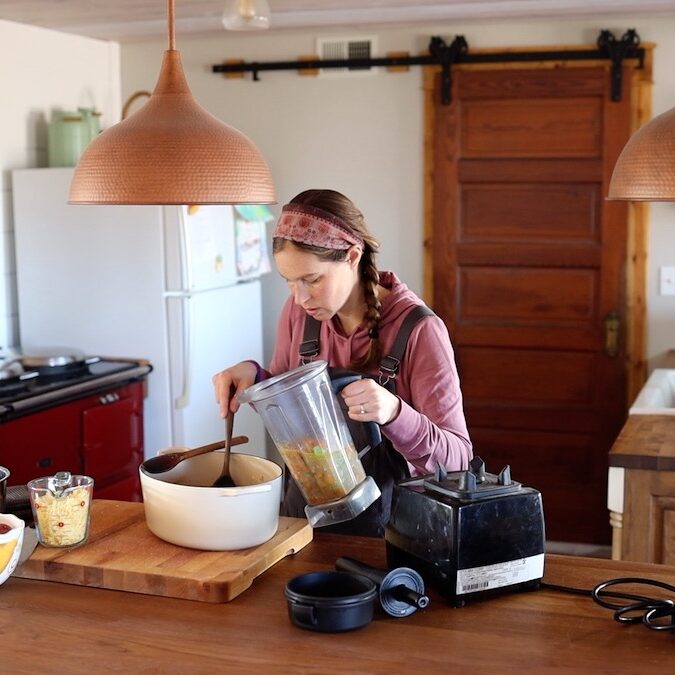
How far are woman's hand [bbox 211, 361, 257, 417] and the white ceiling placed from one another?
2.15 meters

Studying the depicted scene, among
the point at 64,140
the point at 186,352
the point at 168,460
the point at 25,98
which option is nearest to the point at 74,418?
the point at 186,352

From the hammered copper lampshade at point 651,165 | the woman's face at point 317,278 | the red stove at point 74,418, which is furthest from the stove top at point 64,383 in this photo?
the hammered copper lampshade at point 651,165

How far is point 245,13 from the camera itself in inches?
129

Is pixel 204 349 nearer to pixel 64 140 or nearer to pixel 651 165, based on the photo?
pixel 64 140

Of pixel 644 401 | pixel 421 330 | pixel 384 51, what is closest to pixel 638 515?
pixel 644 401

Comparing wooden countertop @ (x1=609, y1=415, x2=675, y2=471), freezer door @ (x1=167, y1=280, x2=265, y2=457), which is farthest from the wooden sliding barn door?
wooden countertop @ (x1=609, y1=415, x2=675, y2=471)

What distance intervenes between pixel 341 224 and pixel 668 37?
2726mm

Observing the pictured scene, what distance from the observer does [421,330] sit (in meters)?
2.28

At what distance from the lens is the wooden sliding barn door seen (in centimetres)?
454

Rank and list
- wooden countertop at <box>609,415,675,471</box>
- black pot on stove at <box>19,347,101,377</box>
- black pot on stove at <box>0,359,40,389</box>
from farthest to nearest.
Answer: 1. black pot on stove at <box>19,347,101,377</box>
2. black pot on stove at <box>0,359,40,389</box>
3. wooden countertop at <box>609,415,675,471</box>

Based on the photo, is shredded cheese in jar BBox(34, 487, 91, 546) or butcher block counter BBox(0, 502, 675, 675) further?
shredded cheese in jar BBox(34, 487, 91, 546)

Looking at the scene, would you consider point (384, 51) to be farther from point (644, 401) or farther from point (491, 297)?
point (644, 401)

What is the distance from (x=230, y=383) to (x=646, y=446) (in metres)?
1.33

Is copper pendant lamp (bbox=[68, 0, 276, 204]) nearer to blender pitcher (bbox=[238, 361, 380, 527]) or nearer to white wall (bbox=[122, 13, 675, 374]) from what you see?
blender pitcher (bbox=[238, 361, 380, 527])
